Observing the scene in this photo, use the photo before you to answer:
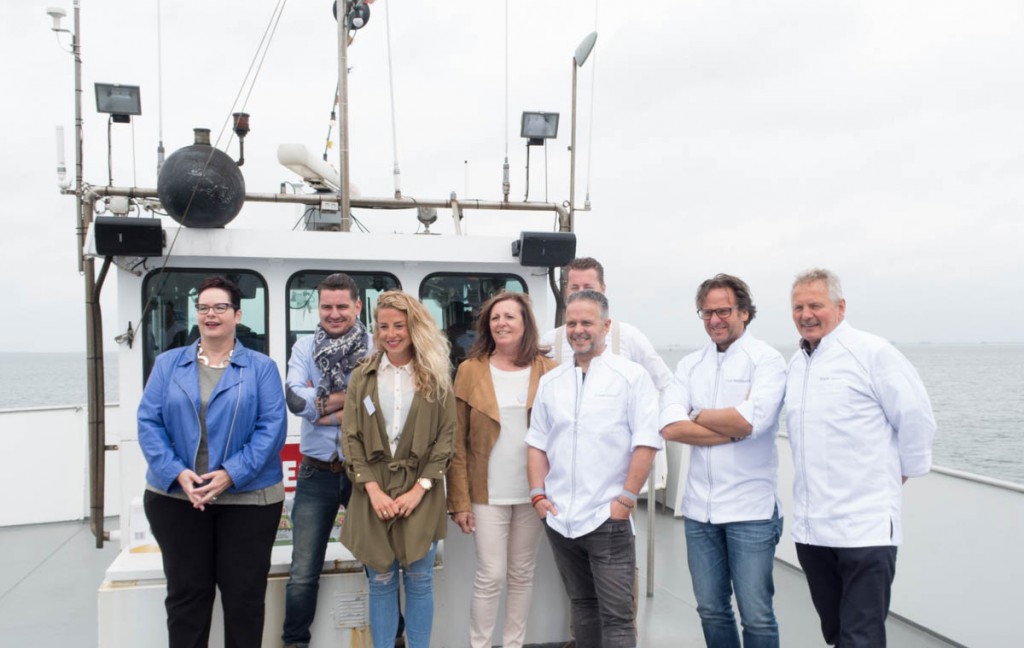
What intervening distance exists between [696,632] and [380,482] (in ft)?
8.38

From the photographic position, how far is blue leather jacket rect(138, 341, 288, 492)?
9.48ft

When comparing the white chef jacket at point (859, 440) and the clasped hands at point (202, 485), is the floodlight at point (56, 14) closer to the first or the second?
the clasped hands at point (202, 485)

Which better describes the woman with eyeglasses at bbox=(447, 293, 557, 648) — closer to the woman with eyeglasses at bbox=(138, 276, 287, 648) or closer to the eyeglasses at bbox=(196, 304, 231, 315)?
the woman with eyeglasses at bbox=(138, 276, 287, 648)

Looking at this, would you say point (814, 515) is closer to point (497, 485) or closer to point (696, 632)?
point (497, 485)

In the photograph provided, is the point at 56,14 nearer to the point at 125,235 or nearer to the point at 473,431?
the point at 125,235

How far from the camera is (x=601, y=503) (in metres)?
3.01

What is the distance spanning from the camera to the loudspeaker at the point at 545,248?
4.11 metres

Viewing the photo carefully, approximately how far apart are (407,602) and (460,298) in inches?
68.7

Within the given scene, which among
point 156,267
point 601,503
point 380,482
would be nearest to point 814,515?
point 601,503

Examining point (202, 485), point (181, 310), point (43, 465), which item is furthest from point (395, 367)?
point (43, 465)

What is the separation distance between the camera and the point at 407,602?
3.19 meters

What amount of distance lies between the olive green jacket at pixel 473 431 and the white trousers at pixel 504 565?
9 cm

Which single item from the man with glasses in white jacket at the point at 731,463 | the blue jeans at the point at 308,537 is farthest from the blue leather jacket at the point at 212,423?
the man with glasses in white jacket at the point at 731,463

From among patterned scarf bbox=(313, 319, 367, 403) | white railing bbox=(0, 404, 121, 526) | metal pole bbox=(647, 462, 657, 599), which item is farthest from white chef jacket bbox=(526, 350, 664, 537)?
white railing bbox=(0, 404, 121, 526)
